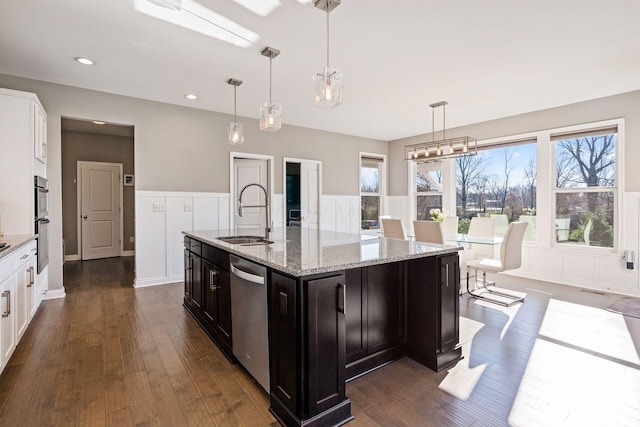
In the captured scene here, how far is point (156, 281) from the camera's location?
4.57 meters

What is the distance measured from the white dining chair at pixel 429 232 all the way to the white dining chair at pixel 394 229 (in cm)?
26

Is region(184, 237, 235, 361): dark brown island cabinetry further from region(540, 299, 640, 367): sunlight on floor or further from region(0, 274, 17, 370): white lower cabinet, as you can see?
region(540, 299, 640, 367): sunlight on floor

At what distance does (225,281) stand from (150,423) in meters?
0.94

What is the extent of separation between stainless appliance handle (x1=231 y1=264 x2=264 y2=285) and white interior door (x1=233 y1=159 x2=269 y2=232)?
10.8 ft

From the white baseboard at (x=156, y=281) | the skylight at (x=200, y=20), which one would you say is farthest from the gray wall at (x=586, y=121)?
the white baseboard at (x=156, y=281)

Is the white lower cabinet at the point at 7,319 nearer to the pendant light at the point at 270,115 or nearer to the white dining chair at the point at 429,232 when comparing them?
the pendant light at the point at 270,115

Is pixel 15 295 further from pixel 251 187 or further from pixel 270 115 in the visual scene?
pixel 251 187

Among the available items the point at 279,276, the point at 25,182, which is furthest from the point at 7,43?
the point at 279,276

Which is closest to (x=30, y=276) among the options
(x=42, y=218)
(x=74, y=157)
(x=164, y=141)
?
(x=42, y=218)

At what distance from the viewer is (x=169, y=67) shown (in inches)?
135

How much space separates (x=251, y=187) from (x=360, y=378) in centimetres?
399

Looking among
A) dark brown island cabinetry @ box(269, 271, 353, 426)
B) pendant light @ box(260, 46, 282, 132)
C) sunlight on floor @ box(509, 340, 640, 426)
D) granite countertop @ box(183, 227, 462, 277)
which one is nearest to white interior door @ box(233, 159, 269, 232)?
pendant light @ box(260, 46, 282, 132)

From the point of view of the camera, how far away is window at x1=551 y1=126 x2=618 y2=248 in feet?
14.3

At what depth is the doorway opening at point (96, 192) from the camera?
645cm
